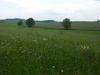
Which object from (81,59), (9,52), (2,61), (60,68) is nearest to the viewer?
(60,68)

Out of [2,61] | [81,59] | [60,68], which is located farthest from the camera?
[81,59]

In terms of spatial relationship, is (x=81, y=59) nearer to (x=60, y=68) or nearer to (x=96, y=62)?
(x=96, y=62)

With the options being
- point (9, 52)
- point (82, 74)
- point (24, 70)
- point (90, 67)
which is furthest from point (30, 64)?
point (90, 67)

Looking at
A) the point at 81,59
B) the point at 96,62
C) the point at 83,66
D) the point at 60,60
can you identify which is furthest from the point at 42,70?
the point at 96,62

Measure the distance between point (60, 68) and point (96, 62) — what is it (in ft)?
5.26

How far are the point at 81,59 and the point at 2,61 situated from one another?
135 inches

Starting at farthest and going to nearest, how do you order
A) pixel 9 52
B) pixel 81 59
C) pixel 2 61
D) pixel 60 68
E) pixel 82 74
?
pixel 9 52 < pixel 81 59 < pixel 2 61 < pixel 60 68 < pixel 82 74

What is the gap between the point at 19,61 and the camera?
115 inches

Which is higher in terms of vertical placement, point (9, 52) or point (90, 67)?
point (9, 52)

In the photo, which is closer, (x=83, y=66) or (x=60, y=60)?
(x=83, y=66)

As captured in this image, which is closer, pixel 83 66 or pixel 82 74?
pixel 82 74

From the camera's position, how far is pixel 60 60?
3068 mm

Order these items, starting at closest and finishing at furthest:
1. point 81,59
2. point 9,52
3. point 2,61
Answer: point 2,61, point 81,59, point 9,52

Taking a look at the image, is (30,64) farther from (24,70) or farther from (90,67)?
(90,67)
